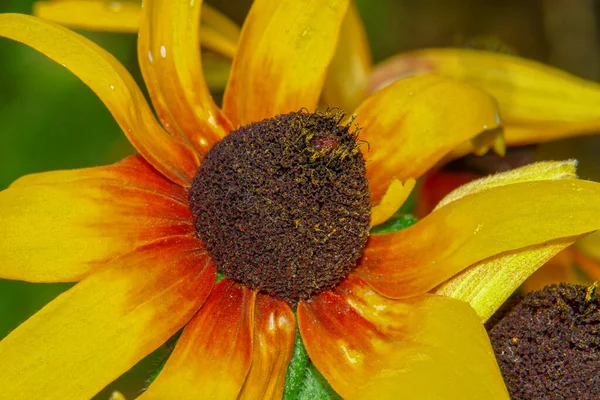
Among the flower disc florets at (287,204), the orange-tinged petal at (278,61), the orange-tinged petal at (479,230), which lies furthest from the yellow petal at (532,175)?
the orange-tinged petal at (278,61)

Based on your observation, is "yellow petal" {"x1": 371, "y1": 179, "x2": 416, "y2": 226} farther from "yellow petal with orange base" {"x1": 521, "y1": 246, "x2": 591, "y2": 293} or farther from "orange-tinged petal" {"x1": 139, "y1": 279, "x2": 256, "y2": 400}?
"yellow petal with orange base" {"x1": 521, "y1": 246, "x2": 591, "y2": 293}

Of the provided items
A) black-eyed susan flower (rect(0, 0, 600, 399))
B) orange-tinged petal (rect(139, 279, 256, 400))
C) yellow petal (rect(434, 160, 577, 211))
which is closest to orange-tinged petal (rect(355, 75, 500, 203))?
black-eyed susan flower (rect(0, 0, 600, 399))

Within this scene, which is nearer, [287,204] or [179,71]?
[287,204]

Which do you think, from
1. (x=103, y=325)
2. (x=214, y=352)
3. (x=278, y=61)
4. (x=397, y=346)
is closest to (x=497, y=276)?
(x=397, y=346)

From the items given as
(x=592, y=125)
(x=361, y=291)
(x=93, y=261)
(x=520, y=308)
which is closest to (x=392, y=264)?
(x=361, y=291)

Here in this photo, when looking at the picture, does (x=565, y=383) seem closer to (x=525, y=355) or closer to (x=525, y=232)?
(x=525, y=355)

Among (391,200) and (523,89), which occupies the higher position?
(391,200)

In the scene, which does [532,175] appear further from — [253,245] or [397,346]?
[253,245]
